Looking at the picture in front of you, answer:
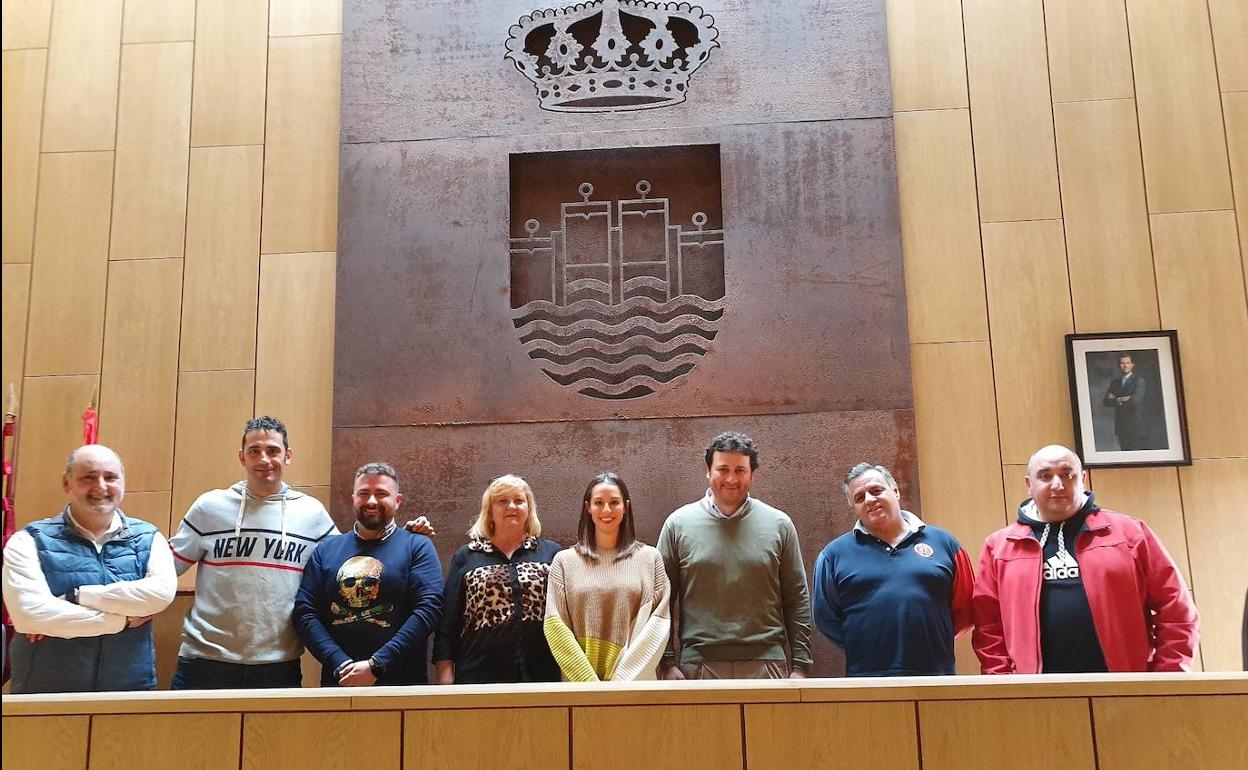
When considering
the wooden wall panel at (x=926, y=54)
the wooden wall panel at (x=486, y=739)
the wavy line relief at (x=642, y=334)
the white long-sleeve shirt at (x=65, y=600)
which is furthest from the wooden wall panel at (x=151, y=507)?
the wooden wall panel at (x=926, y=54)

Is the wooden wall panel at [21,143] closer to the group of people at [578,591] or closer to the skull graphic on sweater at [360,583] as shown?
the group of people at [578,591]

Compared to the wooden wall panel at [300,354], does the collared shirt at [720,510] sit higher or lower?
lower

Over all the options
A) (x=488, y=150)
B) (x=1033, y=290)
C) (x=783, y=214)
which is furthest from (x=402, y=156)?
(x=1033, y=290)

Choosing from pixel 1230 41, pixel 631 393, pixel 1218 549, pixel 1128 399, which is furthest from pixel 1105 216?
pixel 631 393

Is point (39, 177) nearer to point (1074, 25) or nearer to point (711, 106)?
point (711, 106)

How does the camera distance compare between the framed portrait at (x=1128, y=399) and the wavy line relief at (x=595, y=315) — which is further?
the wavy line relief at (x=595, y=315)

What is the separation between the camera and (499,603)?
3.12 metres

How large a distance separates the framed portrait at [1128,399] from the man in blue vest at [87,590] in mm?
3275

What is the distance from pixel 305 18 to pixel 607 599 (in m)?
3.03

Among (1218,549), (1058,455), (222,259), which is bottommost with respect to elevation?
(1218,549)

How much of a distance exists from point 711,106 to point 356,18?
158 cm

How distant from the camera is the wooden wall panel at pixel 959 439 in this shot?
13.4 ft

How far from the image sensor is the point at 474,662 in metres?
3.07

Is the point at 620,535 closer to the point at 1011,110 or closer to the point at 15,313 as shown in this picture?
the point at 1011,110
